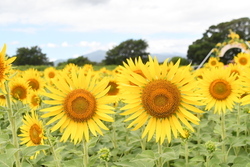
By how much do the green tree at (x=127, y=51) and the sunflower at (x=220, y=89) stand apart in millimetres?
75180

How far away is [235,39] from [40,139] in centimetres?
1635

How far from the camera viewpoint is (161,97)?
125 inches

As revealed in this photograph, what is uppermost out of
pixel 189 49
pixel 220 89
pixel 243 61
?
pixel 189 49

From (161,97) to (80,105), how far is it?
0.99 meters

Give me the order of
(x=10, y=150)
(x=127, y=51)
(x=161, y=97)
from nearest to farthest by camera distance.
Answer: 1. (x=161, y=97)
2. (x=10, y=150)
3. (x=127, y=51)

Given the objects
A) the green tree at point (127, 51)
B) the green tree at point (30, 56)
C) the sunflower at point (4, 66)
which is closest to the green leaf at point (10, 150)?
the sunflower at point (4, 66)

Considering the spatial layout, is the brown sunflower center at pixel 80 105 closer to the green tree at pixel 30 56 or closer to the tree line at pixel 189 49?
the tree line at pixel 189 49

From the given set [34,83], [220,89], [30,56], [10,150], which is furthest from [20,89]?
[30,56]

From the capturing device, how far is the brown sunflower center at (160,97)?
3174mm

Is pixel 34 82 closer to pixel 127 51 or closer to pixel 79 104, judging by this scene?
pixel 79 104

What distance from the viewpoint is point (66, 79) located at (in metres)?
3.49

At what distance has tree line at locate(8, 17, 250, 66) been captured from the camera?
61.5 m

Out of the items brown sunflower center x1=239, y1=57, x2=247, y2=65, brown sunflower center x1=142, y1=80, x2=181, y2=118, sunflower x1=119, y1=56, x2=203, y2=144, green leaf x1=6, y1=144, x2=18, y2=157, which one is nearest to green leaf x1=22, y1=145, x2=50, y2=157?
green leaf x1=6, y1=144, x2=18, y2=157

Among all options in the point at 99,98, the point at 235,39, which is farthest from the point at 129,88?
the point at 235,39
